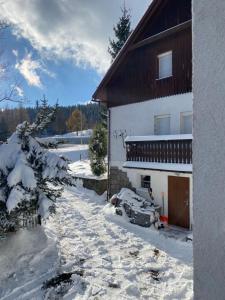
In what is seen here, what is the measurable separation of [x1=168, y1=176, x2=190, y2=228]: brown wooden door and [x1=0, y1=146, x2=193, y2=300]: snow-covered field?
5.03 ft

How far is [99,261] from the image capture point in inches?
293

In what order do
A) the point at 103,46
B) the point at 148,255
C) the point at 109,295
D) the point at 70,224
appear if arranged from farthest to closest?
the point at 103,46
the point at 70,224
the point at 148,255
the point at 109,295

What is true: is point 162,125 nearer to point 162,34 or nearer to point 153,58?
point 153,58

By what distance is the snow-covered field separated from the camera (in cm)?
591

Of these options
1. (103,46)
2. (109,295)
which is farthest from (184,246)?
(103,46)

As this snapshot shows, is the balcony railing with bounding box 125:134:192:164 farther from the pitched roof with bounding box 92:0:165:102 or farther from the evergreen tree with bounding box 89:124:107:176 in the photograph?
the evergreen tree with bounding box 89:124:107:176

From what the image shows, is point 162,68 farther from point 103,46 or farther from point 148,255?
point 103,46

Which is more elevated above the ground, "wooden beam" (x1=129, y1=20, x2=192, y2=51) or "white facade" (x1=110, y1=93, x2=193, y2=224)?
"wooden beam" (x1=129, y1=20, x2=192, y2=51)

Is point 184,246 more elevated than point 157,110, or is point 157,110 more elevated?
point 157,110

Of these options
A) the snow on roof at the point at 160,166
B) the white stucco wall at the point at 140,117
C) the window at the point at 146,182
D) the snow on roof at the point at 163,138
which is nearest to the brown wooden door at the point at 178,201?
the snow on roof at the point at 160,166

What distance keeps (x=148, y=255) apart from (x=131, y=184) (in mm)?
5503

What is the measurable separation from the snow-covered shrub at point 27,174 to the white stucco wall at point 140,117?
5548 millimetres

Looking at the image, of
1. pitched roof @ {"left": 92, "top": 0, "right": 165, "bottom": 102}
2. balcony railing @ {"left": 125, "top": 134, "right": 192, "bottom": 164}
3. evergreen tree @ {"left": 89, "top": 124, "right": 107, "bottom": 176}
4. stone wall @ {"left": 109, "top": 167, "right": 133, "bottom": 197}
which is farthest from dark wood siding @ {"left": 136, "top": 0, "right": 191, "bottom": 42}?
evergreen tree @ {"left": 89, "top": 124, "right": 107, "bottom": 176}

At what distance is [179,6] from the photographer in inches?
446
